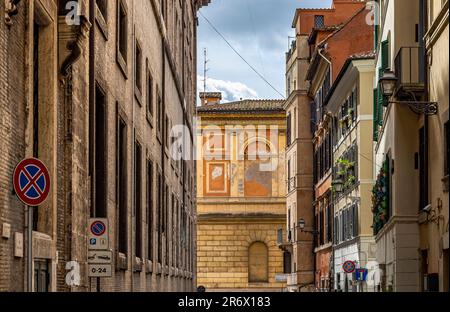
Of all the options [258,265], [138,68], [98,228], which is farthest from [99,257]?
[258,265]

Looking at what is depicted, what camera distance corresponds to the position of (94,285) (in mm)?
21766

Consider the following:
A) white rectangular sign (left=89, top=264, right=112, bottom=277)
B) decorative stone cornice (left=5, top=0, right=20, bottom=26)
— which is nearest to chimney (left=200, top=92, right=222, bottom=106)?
white rectangular sign (left=89, top=264, right=112, bottom=277)

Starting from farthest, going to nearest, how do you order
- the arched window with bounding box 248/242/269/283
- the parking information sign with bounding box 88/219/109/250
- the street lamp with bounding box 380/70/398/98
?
the arched window with bounding box 248/242/269/283
the street lamp with bounding box 380/70/398/98
the parking information sign with bounding box 88/219/109/250

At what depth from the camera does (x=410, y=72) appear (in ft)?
80.0

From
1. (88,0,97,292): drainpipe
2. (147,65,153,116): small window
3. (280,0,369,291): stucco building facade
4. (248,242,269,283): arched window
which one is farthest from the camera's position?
(248,242,269,283): arched window

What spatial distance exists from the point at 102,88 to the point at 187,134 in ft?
117

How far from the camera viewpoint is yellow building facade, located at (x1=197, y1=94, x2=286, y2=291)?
87312 mm

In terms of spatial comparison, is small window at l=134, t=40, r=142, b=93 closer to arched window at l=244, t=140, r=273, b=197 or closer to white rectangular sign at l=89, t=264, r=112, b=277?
white rectangular sign at l=89, t=264, r=112, b=277

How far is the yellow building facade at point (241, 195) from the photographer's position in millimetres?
87312

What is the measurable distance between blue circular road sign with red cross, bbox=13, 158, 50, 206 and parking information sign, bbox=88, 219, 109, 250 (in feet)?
25.1

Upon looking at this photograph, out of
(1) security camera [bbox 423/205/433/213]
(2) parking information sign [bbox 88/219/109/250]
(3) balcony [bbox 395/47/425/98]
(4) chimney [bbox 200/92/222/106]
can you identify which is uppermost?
(4) chimney [bbox 200/92/222/106]

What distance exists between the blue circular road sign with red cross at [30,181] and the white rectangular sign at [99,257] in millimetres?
7646

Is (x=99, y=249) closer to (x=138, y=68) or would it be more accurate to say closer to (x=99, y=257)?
(x=99, y=257)
